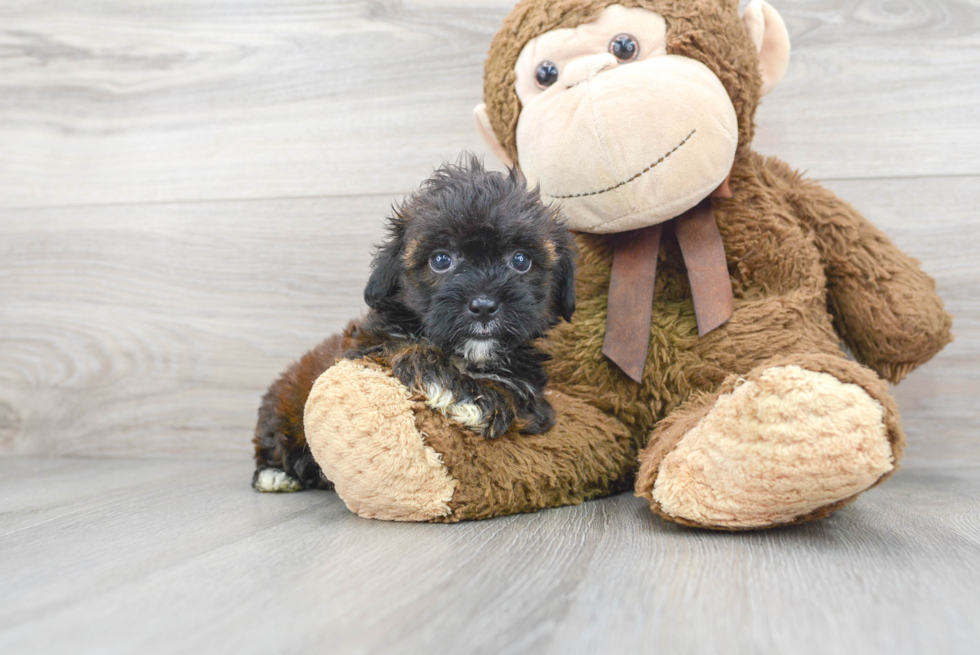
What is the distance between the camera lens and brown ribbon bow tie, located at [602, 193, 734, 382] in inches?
55.9

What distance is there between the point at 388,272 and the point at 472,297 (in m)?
0.21

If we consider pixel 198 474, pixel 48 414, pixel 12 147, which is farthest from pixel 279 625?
pixel 12 147

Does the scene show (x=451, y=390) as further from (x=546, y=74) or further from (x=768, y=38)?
(x=768, y=38)

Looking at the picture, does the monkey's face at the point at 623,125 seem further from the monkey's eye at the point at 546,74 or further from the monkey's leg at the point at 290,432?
the monkey's leg at the point at 290,432

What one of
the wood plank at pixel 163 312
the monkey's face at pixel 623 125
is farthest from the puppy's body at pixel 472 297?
the wood plank at pixel 163 312

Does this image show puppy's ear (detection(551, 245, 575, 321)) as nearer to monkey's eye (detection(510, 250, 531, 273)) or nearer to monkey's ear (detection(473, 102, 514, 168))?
monkey's eye (detection(510, 250, 531, 273))

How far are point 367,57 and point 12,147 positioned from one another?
1171 mm

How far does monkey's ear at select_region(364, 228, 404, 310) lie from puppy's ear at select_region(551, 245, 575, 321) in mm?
284

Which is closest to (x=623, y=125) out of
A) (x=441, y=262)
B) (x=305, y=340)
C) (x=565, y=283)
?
(x=565, y=283)

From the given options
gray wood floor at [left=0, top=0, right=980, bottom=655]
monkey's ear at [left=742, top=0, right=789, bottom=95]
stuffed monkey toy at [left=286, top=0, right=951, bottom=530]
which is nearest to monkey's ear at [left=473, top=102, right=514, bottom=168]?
stuffed monkey toy at [left=286, top=0, right=951, bottom=530]

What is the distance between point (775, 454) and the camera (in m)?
1.03

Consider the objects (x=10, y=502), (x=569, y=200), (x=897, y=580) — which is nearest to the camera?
(x=897, y=580)

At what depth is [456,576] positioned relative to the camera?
0.93m

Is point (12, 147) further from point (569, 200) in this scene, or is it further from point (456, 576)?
point (456, 576)
